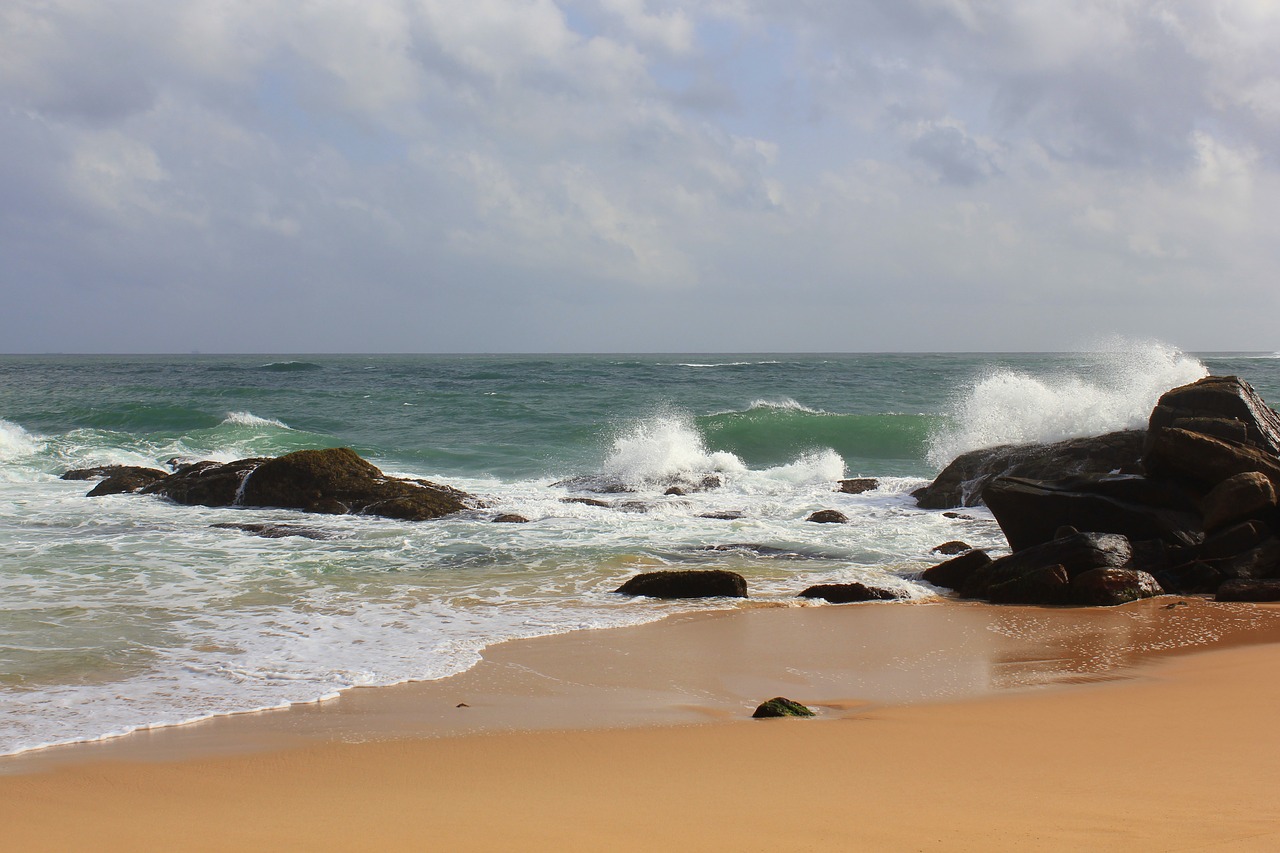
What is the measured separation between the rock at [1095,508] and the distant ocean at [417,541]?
3.47 feet

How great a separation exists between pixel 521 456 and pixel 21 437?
1137cm

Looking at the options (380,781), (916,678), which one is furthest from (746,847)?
(916,678)

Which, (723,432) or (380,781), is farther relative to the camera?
(723,432)

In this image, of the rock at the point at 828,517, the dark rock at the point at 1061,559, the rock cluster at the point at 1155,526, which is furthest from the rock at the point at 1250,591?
the rock at the point at 828,517

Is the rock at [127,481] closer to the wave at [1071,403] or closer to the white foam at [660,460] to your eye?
the white foam at [660,460]

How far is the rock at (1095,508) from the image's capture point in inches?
378

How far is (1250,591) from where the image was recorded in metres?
8.47

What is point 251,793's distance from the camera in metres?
4.14

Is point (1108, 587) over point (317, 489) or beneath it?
over

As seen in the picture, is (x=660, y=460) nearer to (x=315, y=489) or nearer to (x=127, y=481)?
(x=315, y=489)

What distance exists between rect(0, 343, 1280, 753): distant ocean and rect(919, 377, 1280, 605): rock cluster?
37.3 inches

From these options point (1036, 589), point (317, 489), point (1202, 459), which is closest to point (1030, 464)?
point (1202, 459)

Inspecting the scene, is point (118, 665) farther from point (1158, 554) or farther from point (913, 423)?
point (913, 423)

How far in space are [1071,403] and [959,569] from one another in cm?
899
